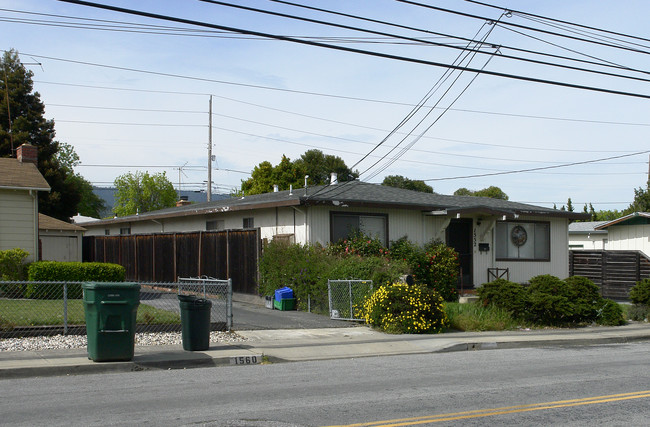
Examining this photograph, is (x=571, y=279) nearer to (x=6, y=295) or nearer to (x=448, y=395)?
(x=448, y=395)

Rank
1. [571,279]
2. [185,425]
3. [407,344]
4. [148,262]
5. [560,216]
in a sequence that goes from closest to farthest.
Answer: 1. [185,425]
2. [407,344]
3. [571,279]
4. [560,216]
5. [148,262]

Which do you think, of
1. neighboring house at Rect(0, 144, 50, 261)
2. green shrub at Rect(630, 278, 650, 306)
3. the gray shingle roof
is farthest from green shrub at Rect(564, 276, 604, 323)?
neighboring house at Rect(0, 144, 50, 261)

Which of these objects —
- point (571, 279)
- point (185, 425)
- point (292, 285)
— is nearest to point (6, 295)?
point (292, 285)

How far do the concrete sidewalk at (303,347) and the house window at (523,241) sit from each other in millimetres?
6631

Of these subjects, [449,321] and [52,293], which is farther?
[52,293]

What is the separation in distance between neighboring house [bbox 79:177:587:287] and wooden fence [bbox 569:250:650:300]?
1874 millimetres

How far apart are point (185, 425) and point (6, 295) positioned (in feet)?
43.5

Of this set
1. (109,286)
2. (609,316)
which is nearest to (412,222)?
(609,316)

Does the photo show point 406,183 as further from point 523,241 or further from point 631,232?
point 523,241

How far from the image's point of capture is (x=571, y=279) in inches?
696

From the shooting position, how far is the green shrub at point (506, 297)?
1681 centimetres

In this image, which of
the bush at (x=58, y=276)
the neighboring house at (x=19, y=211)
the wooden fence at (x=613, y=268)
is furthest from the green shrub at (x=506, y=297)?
the neighboring house at (x=19, y=211)

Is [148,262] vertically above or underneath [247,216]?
underneath

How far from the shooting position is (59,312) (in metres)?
14.6
